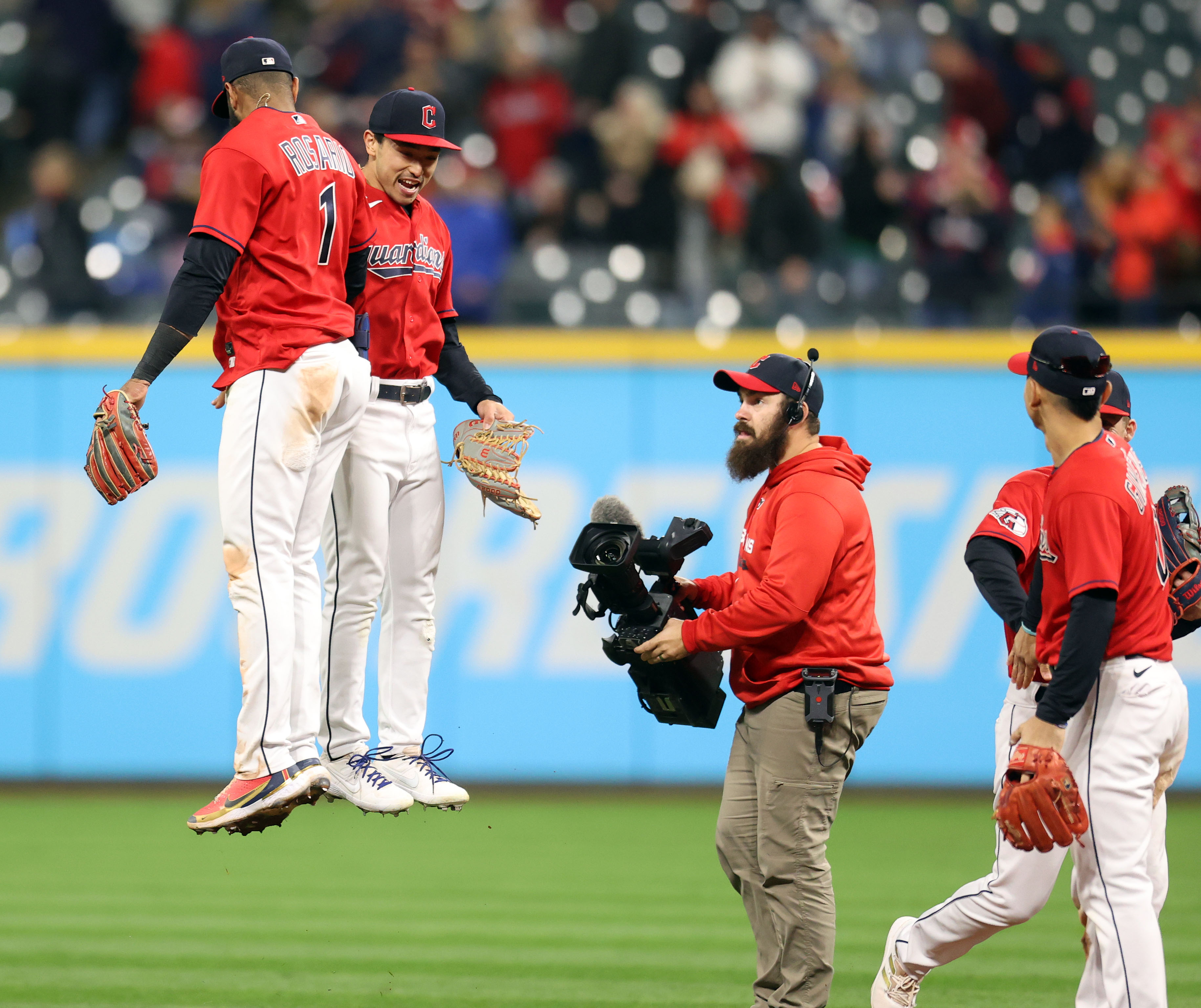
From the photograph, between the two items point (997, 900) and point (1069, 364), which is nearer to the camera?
point (1069, 364)

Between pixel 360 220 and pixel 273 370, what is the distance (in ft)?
1.97

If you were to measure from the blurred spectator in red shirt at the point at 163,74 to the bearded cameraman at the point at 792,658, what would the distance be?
8773mm

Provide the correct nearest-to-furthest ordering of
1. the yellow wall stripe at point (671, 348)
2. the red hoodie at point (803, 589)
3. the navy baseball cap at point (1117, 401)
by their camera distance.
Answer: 1. the red hoodie at point (803, 589)
2. the navy baseball cap at point (1117, 401)
3. the yellow wall stripe at point (671, 348)

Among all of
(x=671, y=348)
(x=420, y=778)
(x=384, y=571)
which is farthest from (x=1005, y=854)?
(x=671, y=348)

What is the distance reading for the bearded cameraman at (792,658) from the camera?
5891 millimetres

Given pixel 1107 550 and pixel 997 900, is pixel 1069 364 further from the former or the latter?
pixel 997 900

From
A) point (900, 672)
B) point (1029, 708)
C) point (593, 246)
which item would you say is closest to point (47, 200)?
point (593, 246)

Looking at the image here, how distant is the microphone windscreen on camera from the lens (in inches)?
222

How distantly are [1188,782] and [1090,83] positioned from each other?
20.8 ft

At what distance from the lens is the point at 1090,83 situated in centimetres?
1462

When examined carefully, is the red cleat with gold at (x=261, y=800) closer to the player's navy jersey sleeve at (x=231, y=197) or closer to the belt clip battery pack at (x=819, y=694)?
the player's navy jersey sleeve at (x=231, y=197)

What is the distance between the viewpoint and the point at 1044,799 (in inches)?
205

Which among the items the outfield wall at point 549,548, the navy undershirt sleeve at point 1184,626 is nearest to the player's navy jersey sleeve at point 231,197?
the navy undershirt sleeve at point 1184,626

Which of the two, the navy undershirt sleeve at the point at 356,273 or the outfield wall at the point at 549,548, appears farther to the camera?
the outfield wall at the point at 549,548
